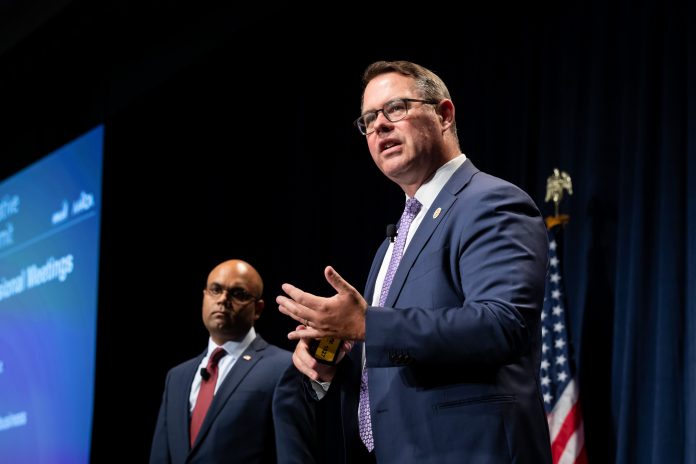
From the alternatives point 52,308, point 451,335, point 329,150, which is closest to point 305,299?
point 451,335

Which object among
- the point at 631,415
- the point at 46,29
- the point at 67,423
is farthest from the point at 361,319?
the point at 46,29

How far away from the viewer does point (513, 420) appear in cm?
185

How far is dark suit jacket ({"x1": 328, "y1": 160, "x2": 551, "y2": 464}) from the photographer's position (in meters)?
1.83

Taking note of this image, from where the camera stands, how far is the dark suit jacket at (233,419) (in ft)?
12.8

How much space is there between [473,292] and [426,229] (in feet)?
0.84

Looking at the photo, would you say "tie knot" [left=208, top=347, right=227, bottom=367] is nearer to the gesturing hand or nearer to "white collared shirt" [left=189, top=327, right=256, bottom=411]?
"white collared shirt" [left=189, top=327, right=256, bottom=411]

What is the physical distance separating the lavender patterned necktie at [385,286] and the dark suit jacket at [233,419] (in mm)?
1798

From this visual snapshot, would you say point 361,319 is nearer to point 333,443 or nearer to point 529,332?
point 529,332

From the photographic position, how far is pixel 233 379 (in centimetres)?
408

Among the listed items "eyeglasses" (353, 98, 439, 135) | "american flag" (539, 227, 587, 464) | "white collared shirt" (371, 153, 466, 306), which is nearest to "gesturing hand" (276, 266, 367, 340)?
"white collared shirt" (371, 153, 466, 306)

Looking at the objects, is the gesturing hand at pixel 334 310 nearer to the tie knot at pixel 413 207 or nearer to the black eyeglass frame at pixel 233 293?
the tie knot at pixel 413 207

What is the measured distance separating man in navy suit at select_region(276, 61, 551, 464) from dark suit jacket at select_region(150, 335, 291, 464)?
1.77 metres

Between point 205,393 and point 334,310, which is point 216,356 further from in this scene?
point 334,310

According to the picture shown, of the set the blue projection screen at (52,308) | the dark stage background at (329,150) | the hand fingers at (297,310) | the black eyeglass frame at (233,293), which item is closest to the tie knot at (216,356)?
the black eyeglass frame at (233,293)
